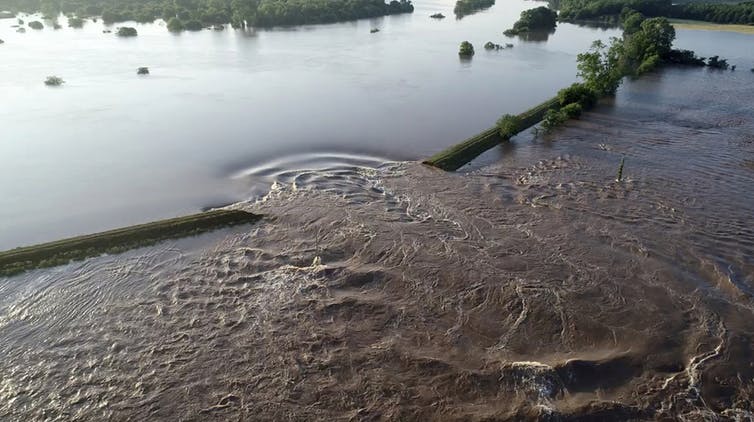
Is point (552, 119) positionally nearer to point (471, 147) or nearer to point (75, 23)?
point (471, 147)

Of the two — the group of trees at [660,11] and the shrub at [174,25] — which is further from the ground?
the group of trees at [660,11]

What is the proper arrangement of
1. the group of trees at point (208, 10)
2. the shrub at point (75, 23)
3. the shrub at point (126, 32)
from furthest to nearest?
the group of trees at point (208, 10) → the shrub at point (75, 23) → the shrub at point (126, 32)

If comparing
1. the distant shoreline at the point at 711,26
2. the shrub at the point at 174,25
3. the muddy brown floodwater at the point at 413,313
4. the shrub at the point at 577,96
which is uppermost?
the distant shoreline at the point at 711,26

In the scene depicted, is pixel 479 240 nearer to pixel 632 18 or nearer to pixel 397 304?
pixel 397 304

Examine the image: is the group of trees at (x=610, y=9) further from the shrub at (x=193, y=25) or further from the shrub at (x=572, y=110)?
the shrub at (x=193, y=25)

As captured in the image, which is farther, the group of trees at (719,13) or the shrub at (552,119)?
the group of trees at (719,13)

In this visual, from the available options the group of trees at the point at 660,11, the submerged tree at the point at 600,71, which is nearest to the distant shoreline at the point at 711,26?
the group of trees at the point at 660,11

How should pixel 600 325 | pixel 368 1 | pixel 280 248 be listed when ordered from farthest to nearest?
pixel 368 1
pixel 280 248
pixel 600 325

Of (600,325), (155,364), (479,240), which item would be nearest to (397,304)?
(479,240)
